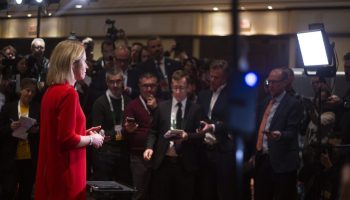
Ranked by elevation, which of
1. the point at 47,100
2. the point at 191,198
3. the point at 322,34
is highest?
the point at 322,34

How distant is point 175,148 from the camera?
5820 mm

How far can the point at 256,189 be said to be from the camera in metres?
6.14

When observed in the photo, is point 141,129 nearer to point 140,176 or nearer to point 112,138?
point 112,138

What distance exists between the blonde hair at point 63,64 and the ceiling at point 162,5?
729 centimetres

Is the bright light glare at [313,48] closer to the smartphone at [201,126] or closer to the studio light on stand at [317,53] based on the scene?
the studio light on stand at [317,53]

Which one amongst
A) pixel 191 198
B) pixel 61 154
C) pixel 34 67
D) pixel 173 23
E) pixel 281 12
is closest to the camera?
pixel 61 154

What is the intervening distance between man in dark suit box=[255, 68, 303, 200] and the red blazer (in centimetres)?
220

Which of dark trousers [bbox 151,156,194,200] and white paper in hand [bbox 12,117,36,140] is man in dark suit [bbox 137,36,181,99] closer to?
dark trousers [bbox 151,156,194,200]

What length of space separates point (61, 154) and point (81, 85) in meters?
3.11

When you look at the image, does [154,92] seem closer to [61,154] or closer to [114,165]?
[114,165]

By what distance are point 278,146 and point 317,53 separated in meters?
0.94

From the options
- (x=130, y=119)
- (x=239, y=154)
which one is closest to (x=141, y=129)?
(x=130, y=119)

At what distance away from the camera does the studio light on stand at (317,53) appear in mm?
5891

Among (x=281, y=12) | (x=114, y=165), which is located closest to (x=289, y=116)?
(x=114, y=165)
